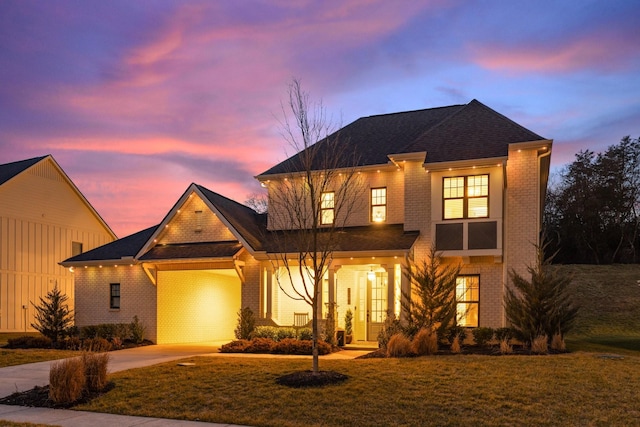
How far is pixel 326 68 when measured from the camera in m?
18.4

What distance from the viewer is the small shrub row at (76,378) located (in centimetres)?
1131

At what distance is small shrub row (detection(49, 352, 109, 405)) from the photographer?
11312mm

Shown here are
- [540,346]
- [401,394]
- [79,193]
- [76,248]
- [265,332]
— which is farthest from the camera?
[79,193]

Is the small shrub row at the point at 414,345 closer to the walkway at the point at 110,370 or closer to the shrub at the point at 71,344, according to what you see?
the walkway at the point at 110,370

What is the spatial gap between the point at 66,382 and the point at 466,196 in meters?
13.9

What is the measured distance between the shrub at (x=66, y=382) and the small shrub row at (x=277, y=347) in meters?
7.00

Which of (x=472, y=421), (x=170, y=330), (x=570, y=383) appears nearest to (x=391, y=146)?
(x=170, y=330)

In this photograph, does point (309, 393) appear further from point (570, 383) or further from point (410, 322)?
point (410, 322)

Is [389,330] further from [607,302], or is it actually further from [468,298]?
[607,302]

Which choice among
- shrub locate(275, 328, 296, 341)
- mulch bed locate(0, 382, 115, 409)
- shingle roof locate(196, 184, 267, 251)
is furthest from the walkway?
shingle roof locate(196, 184, 267, 251)

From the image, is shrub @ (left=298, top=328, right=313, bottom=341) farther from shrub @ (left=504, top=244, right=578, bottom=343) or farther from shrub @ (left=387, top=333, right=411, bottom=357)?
shrub @ (left=504, top=244, right=578, bottom=343)

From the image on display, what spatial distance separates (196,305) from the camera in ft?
83.5

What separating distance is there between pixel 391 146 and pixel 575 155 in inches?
1492

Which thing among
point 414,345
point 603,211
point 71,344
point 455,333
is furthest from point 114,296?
point 603,211
